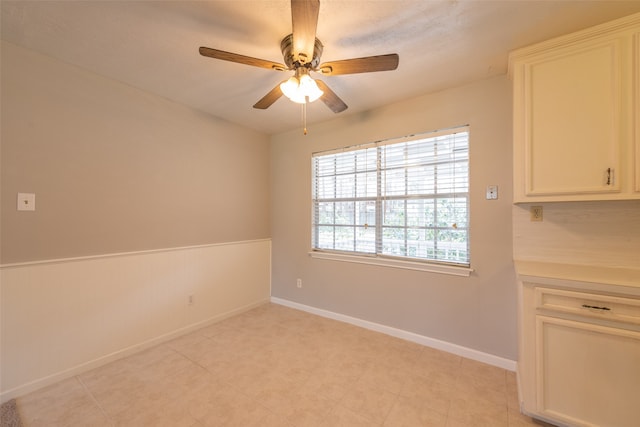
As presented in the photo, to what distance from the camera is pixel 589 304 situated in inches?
55.5

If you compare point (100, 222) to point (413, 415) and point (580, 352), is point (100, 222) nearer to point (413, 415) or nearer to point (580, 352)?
point (413, 415)

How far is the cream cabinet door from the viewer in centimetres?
155

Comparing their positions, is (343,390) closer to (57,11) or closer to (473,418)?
(473,418)

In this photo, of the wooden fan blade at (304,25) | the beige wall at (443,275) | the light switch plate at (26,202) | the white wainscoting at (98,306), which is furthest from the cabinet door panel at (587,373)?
the light switch plate at (26,202)

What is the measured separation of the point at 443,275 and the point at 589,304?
105 centimetres

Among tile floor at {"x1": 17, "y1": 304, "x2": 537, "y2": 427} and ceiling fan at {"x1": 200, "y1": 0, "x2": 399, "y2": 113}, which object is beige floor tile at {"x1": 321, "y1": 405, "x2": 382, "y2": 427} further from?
ceiling fan at {"x1": 200, "y1": 0, "x2": 399, "y2": 113}

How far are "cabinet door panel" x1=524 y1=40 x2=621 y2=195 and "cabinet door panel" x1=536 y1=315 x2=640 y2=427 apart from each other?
2.80 feet

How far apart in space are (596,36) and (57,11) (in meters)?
3.29

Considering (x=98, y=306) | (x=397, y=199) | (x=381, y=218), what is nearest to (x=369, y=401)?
(x=381, y=218)

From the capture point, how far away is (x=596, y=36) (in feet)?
5.20

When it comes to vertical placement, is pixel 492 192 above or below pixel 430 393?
above

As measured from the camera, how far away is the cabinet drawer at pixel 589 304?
4.34 feet

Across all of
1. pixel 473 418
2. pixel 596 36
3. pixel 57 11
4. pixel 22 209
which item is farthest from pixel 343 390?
pixel 57 11

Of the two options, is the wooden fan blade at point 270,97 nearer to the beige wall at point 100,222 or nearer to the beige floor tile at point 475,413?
the beige wall at point 100,222
